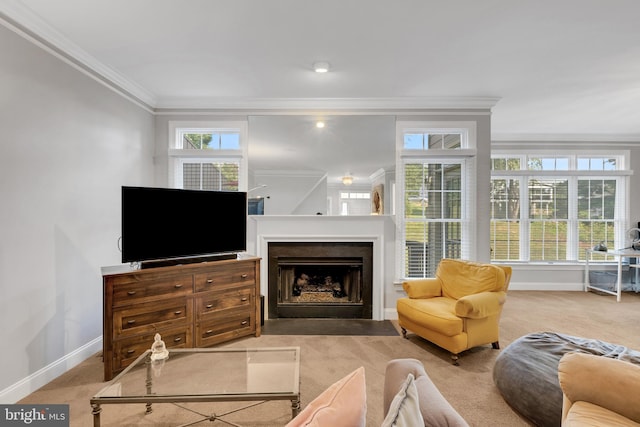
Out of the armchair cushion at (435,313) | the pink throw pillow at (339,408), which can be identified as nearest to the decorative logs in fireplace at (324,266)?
the armchair cushion at (435,313)

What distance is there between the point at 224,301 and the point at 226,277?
24 centimetres

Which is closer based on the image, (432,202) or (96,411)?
A: (96,411)

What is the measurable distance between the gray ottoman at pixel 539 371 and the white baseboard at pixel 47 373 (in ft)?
11.2

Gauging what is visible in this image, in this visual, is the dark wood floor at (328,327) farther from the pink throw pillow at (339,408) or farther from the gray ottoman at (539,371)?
the pink throw pillow at (339,408)

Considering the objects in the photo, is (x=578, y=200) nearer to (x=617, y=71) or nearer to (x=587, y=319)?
(x=587, y=319)

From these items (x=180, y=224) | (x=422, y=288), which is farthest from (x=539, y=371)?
(x=180, y=224)

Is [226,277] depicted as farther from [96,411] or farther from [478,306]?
[478,306]

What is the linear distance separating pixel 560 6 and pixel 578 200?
4.54 m

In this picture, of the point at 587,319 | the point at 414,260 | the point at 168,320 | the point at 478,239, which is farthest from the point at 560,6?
the point at 168,320

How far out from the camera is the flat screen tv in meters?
2.63

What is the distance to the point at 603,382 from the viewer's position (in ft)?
3.97

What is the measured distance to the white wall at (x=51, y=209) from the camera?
2131mm

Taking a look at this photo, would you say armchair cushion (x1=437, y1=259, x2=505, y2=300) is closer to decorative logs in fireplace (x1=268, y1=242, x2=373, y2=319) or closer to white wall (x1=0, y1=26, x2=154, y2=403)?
decorative logs in fireplace (x1=268, y1=242, x2=373, y2=319)

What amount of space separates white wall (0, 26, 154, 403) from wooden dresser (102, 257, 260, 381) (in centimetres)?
46
